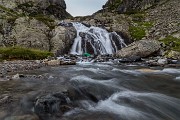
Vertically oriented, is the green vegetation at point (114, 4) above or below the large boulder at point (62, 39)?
above

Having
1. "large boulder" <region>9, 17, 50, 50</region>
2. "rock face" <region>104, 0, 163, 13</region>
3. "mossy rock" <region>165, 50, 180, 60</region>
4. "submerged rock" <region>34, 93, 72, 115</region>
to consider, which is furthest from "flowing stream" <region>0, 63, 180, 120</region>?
"rock face" <region>104, 0, 163, 13</region>

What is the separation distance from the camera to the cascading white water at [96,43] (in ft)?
175

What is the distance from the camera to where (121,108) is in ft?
43.1

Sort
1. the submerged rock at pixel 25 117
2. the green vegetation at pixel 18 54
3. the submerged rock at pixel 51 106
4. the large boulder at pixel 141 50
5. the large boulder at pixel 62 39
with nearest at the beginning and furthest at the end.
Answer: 1. the submerged rock at pixel 25 117
2. the submerged rock at pixel 51 106
3. the green vegetation at pixel 18 54
4. the large boulder at pixel 141 50
5. the large boulder at pixel 62 39

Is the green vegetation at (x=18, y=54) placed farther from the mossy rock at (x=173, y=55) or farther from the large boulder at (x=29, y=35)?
the mossy rock at (x=173, y=55)

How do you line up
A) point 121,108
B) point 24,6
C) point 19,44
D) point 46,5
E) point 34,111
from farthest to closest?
point 46,5, point 24,6, point 19,44, point 121,108, point 34,111

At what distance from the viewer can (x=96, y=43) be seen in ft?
178

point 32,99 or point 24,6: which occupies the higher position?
point 24,6

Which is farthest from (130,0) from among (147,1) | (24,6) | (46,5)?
(24,6)

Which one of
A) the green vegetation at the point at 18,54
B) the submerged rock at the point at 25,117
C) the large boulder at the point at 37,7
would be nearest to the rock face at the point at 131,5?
the large boulder at the point at 37,7

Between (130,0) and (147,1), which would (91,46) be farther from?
(130,0)

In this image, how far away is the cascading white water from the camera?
5328 centimetres

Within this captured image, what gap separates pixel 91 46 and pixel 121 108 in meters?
40.9

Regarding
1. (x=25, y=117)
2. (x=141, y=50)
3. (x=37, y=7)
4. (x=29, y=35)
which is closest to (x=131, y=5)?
(x=37, y=7)
